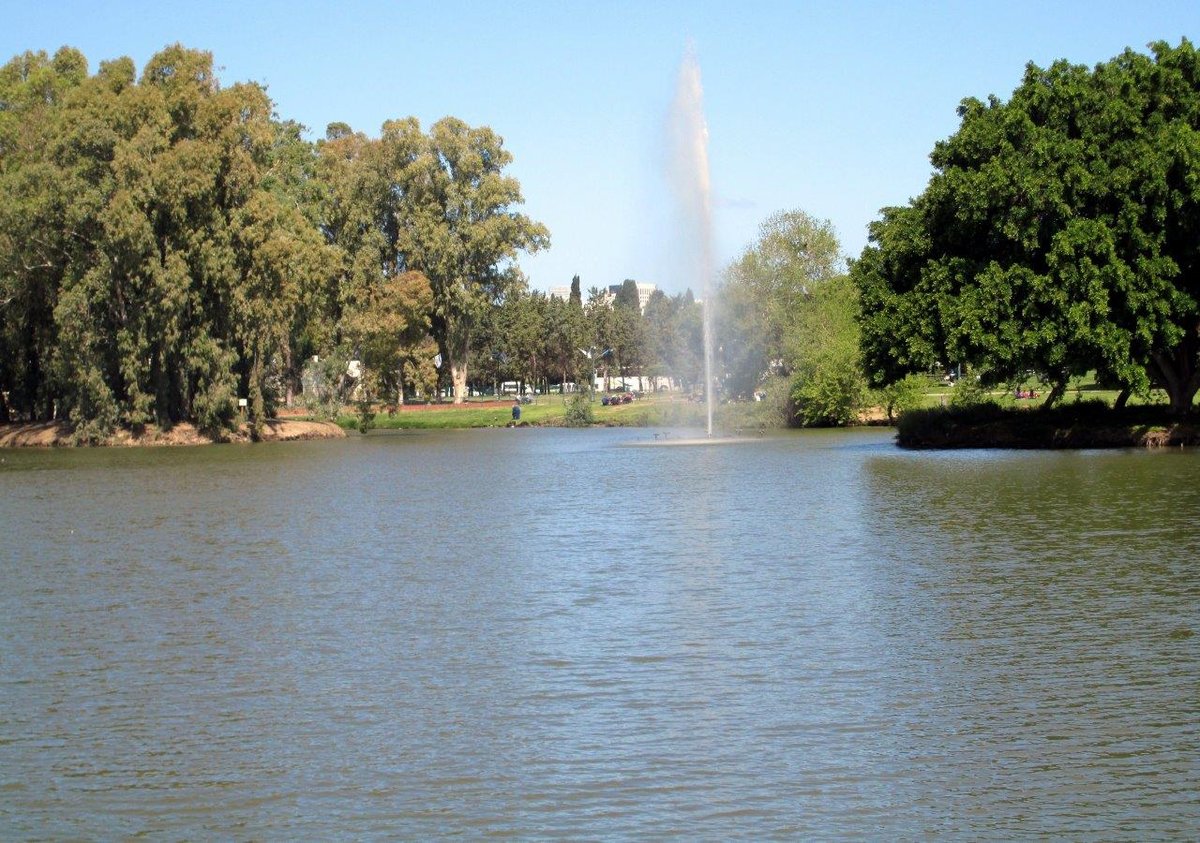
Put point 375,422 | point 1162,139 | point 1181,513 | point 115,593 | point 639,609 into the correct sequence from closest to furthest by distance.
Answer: point 639,609, point 115,593, point 1181,513, point 1162,139, point 375,422

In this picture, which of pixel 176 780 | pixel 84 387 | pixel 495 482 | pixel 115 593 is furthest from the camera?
pixel 84 387

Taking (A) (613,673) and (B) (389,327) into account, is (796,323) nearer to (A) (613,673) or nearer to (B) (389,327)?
(B) (389,327)

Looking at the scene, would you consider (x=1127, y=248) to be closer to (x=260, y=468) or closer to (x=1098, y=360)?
(x=1098, y=360)

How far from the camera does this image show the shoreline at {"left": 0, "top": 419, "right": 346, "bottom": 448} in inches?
2751

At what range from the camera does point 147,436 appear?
7012cm

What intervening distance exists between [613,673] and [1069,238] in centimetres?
3464

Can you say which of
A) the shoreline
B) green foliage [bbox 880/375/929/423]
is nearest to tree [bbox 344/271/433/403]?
the shoreline

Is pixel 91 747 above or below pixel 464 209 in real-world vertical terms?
below

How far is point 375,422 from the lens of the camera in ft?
320

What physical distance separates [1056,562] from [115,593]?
14242 millimetres

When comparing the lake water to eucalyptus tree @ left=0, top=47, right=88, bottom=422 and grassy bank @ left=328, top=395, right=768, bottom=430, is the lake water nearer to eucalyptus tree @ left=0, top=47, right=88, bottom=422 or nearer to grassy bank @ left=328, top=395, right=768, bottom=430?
A: eucalyptus tree @ left=0, top=47, right=88, bottom=422

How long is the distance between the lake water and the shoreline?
134 ft

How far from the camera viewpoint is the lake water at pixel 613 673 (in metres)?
10.5

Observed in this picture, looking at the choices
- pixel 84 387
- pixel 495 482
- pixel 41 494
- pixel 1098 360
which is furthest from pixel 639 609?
pixel 84 387
